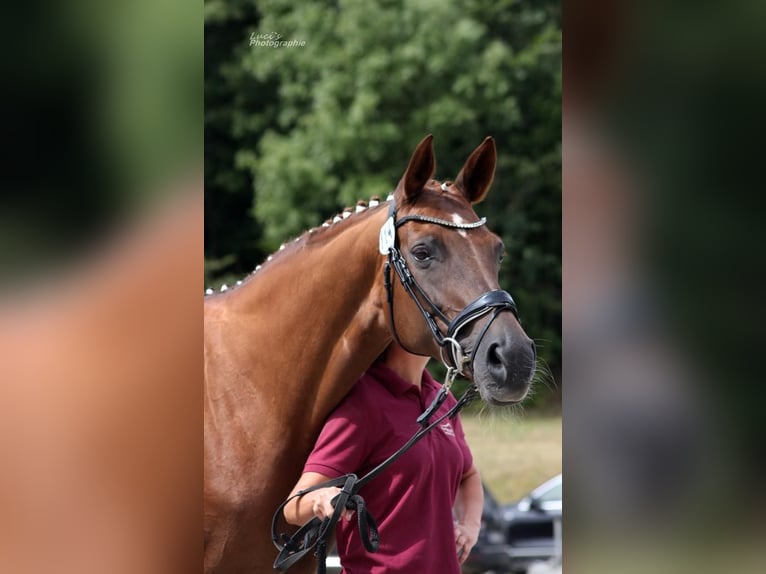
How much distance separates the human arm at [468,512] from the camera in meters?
2.65

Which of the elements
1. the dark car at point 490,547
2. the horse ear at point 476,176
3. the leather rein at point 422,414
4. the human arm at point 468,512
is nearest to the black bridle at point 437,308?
the leather rein at point 422,414

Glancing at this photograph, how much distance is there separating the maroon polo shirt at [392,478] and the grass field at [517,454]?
325 inches

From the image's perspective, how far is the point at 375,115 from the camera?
11.2 meters

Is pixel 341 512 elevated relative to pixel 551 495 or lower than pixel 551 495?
elevated

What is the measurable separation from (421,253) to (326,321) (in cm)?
37

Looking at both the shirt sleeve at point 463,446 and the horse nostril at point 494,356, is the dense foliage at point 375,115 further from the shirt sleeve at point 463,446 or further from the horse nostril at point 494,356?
the horse nostril at point 494,356

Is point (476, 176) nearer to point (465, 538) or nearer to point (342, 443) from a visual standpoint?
point (342, 443)
